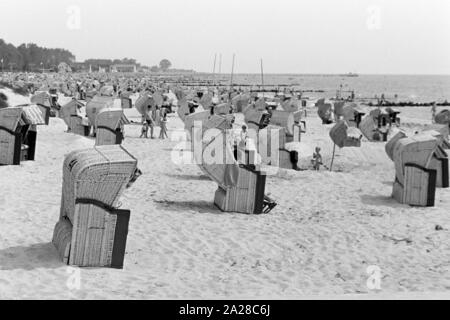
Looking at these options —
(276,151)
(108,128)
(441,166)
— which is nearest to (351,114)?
(276,151)

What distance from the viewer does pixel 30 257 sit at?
7.09 m

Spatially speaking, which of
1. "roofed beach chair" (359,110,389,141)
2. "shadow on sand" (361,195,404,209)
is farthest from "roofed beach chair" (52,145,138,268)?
"roofed beach chair" (359,110,389,141)

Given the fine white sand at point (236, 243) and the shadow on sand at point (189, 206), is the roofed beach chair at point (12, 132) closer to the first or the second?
the fine white sand at point (236, 243)

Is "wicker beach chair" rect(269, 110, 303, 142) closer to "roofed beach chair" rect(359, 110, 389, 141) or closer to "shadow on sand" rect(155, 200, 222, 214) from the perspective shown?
"roofed beach chair" rect(359, 110, 389, 141)

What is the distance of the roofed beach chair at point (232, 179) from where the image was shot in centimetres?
1025

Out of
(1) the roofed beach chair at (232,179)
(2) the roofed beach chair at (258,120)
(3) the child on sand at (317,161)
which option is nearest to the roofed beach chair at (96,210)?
(1) the roofed beach chair at (232,179)

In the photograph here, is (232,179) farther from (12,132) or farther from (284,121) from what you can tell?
(284,121)

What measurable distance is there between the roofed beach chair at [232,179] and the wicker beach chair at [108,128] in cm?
595

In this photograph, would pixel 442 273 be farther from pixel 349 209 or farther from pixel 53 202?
pixel 53 202

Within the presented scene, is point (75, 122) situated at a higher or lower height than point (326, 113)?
lower

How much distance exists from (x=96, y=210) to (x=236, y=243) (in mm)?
2530
